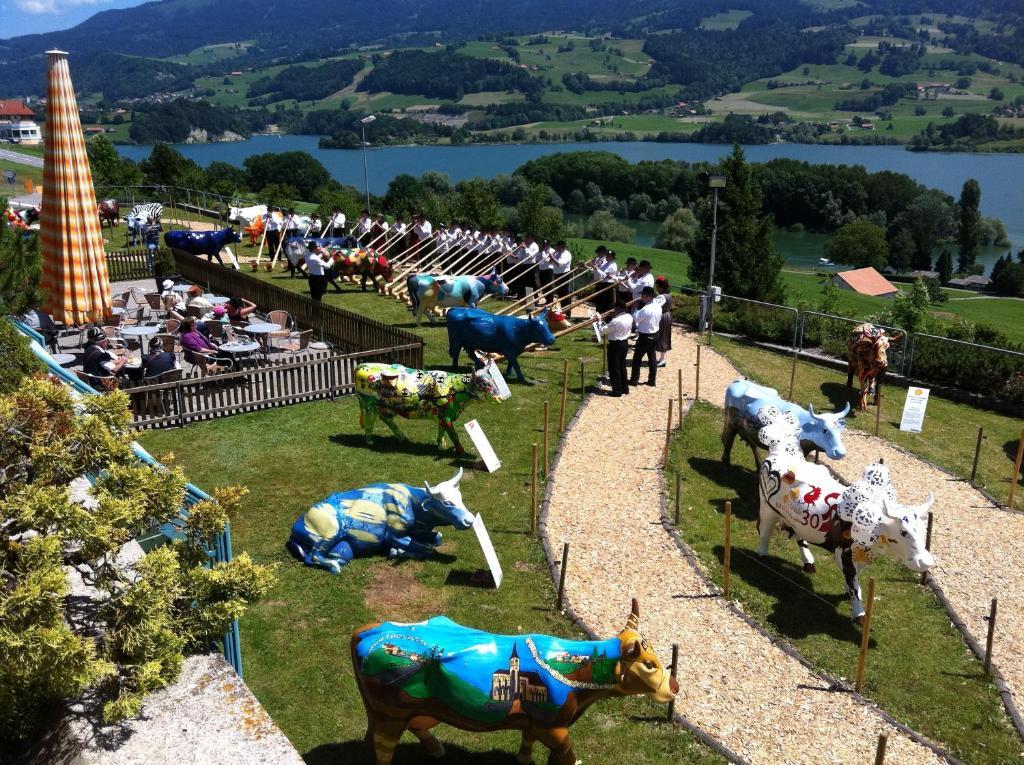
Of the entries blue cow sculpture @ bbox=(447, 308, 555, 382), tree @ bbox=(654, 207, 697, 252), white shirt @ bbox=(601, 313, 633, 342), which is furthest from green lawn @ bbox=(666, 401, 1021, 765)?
tree @ bbox=(654, 207, 697, 252)

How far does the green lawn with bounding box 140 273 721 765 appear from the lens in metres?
8.77

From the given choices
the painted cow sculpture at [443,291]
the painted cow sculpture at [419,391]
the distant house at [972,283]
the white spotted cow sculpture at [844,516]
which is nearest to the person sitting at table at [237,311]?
the painted cow sculpture at [443,291]

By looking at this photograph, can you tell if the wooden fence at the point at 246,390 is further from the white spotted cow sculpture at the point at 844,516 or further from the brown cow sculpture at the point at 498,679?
the brown cow sculpture at the point at 498,679

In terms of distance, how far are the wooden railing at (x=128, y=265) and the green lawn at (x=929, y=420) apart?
20.1 meters

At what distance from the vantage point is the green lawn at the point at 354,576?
8773 millimetres

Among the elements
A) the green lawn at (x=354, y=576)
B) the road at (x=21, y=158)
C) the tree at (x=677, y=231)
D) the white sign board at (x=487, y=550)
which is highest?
the road at (x=21, y=158)

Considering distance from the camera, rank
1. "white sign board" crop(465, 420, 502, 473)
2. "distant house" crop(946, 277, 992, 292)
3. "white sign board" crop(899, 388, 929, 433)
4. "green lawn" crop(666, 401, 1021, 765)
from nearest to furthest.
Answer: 1. "green lawn" crop(666, 401, 1021, 765)
2. "white sign board" crop(465, 420, 502, 473)
3. "white sign board" crop(899, 388, 929, 433)
4. "distant house" crop(946, 277, 992, 292)

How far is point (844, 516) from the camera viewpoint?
1097 cm

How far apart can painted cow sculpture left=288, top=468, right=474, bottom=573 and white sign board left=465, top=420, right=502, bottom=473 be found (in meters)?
2.12

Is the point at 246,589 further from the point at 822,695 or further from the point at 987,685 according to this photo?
the point at 987,685

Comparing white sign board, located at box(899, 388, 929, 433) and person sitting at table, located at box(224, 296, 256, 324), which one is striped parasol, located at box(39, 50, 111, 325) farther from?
white sign board, located at box(899, 388, 929, 433)

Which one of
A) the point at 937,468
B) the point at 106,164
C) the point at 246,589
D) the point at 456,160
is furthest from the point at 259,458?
the point at 456,160

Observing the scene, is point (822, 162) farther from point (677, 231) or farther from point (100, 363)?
point (100, 363)

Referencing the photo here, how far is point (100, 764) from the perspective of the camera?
662 centimetres
